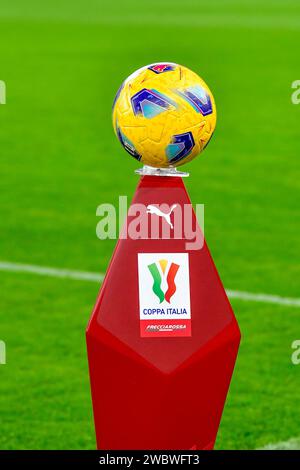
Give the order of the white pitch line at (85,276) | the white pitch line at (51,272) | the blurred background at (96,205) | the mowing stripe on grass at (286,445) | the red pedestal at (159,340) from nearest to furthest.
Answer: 1. the red pedestal at (159,340)
2. the mowing stripe on grass at (286,445)
3. the blurred background at (96,205)
4. the white pitch line at (85,276)
5. the white pitch line at (51,272)

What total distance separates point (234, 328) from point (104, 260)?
15.4ft

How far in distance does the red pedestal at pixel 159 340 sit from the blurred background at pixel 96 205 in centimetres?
114

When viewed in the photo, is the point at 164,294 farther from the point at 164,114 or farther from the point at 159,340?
the point at 164,114

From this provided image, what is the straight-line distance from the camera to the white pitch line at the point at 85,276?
8258 mm

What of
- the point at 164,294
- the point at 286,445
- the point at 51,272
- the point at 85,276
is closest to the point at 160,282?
the point at 164,294

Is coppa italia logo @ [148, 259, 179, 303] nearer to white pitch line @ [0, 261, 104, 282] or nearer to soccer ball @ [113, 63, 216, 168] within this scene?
soccer ball @ [113, 63, 216, 168]

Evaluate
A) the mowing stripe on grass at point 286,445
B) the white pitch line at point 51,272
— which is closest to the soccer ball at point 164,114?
the mowing stripe on grass at point 286,445

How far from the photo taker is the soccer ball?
15.2 ft

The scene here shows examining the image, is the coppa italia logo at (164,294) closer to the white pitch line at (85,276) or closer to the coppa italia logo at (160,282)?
the coppa italia logo at (160,282)

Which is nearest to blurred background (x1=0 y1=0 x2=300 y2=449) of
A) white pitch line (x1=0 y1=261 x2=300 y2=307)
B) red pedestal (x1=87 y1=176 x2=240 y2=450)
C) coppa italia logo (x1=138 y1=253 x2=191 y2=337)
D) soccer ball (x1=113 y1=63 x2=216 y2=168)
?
white pitch line (x1=0 y1=261 x2=300 y2=307)

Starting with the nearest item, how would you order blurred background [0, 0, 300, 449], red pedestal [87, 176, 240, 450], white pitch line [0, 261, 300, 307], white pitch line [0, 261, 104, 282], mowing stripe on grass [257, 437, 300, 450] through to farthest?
red pedestal [87, 176, 240, 450], mowing stripe on grass [257, 437, 300, 450], blurred background [0, 0, 300, 449], white pitch line [0, 261, 300, 307], white pitch line [0, 261, 104, 282]

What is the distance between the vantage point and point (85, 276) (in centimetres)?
891

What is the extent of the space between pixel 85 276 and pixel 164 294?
4.27 metres
